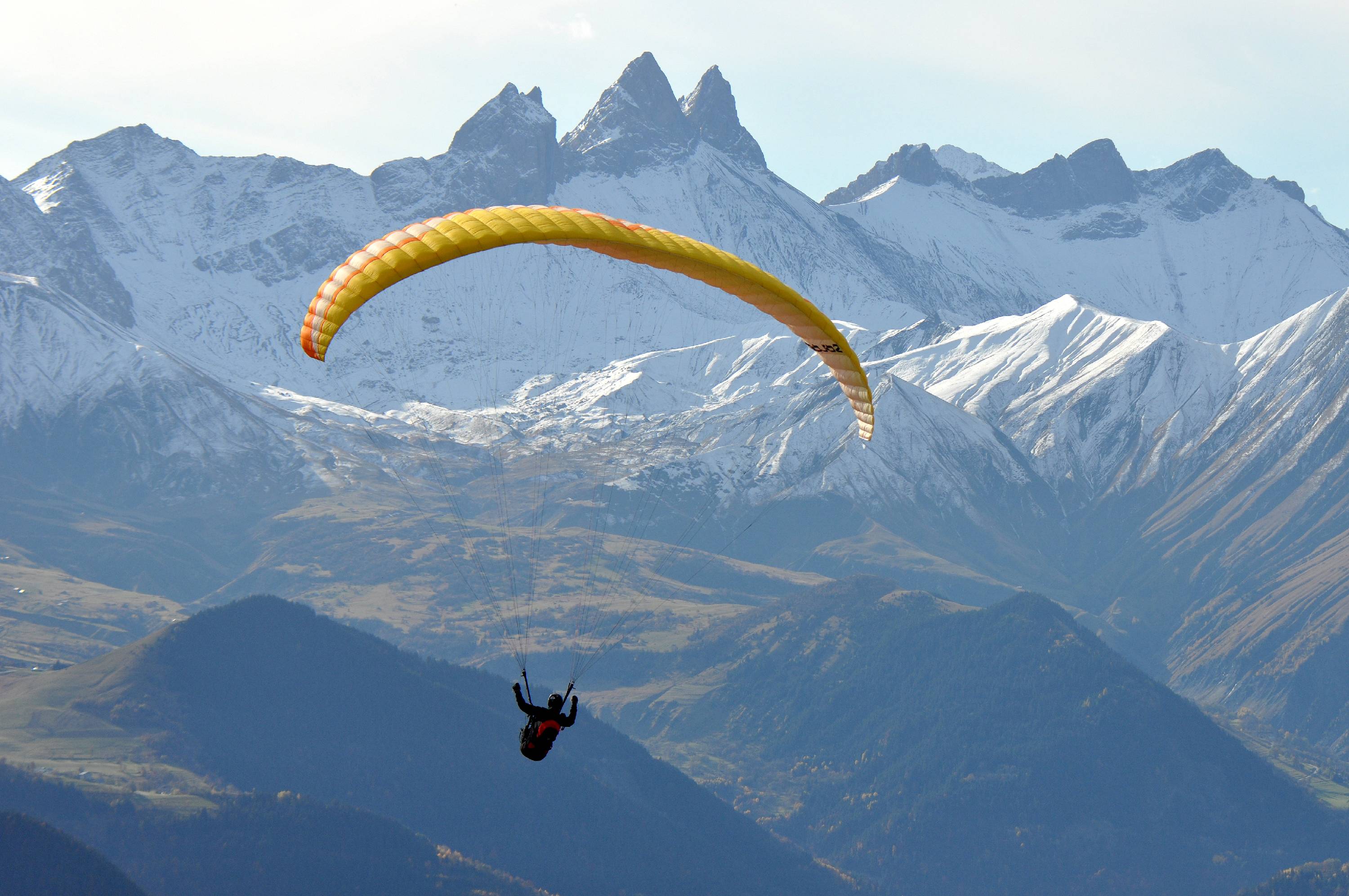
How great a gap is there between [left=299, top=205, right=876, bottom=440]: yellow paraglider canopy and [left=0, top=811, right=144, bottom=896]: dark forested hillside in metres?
173

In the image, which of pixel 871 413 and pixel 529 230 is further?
pixel 871 413

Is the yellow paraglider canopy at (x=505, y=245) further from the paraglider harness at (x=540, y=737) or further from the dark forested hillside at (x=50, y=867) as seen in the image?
the dark forested hillside at (x=50, y=867)

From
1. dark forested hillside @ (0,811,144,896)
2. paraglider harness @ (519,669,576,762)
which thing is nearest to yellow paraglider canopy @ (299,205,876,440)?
paraglider harness @ (519,669,576,762)

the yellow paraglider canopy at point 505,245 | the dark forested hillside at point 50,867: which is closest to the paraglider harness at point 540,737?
the yellow paraglider canopy at point 505,245

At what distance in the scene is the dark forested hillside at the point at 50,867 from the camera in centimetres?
19225

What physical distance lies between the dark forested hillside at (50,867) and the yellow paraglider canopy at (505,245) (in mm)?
173094

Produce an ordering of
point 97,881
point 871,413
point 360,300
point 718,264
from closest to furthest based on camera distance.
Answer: point 360,300 < point 718,264 < point 871,413 < point 97,881

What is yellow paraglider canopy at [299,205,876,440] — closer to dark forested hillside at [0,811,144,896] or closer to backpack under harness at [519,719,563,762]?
backpack under harness at [519,719,563,762]

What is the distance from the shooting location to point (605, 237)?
4338cm

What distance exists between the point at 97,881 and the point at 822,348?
571 ft

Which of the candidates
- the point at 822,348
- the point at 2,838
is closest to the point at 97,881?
the point at 2,838

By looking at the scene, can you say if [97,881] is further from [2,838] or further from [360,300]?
[360,300]

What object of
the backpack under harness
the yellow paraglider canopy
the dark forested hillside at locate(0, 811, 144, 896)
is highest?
the yellow paraglider canopy

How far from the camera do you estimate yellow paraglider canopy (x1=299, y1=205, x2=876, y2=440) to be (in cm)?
4128
